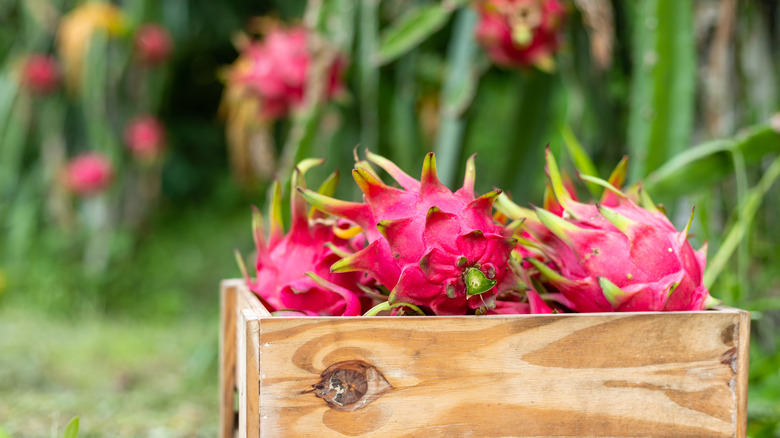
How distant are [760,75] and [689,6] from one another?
31cm

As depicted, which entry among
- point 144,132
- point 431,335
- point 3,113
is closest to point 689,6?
point 431,335

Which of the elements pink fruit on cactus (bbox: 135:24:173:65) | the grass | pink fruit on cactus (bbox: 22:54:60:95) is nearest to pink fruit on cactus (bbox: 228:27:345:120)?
the grass

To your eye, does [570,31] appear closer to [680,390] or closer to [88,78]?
[680,390]

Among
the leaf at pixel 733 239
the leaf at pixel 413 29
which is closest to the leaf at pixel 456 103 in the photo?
the leaf at pixel 413 29

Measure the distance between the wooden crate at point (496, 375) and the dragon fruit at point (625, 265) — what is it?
0.7 inches

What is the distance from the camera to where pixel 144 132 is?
2129mm

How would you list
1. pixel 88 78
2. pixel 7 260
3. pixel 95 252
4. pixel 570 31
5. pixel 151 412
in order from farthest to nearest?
1. pixel 7 260
2. pixel 95 252
3. pixel 88 78
4. pixel 570 31
5. pixel 151 412

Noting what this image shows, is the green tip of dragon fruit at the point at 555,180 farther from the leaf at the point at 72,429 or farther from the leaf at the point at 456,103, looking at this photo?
the leaf at the point at 456,103

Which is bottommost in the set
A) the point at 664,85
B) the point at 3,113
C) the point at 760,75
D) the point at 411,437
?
the point at 411,437

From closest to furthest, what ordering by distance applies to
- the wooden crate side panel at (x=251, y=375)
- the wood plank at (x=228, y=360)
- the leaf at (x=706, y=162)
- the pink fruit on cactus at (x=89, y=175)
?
the wooden crate side panel at (x=251, y=375) → the wood plank at (x=228, y=360) → the leaf at (x=706, y=162) → the pink fruit on cactus at (x=89, y=175)

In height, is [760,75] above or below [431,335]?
above

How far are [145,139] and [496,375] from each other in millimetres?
1906

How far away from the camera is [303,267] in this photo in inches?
20.0

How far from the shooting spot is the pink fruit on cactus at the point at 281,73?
1188 millimetres
